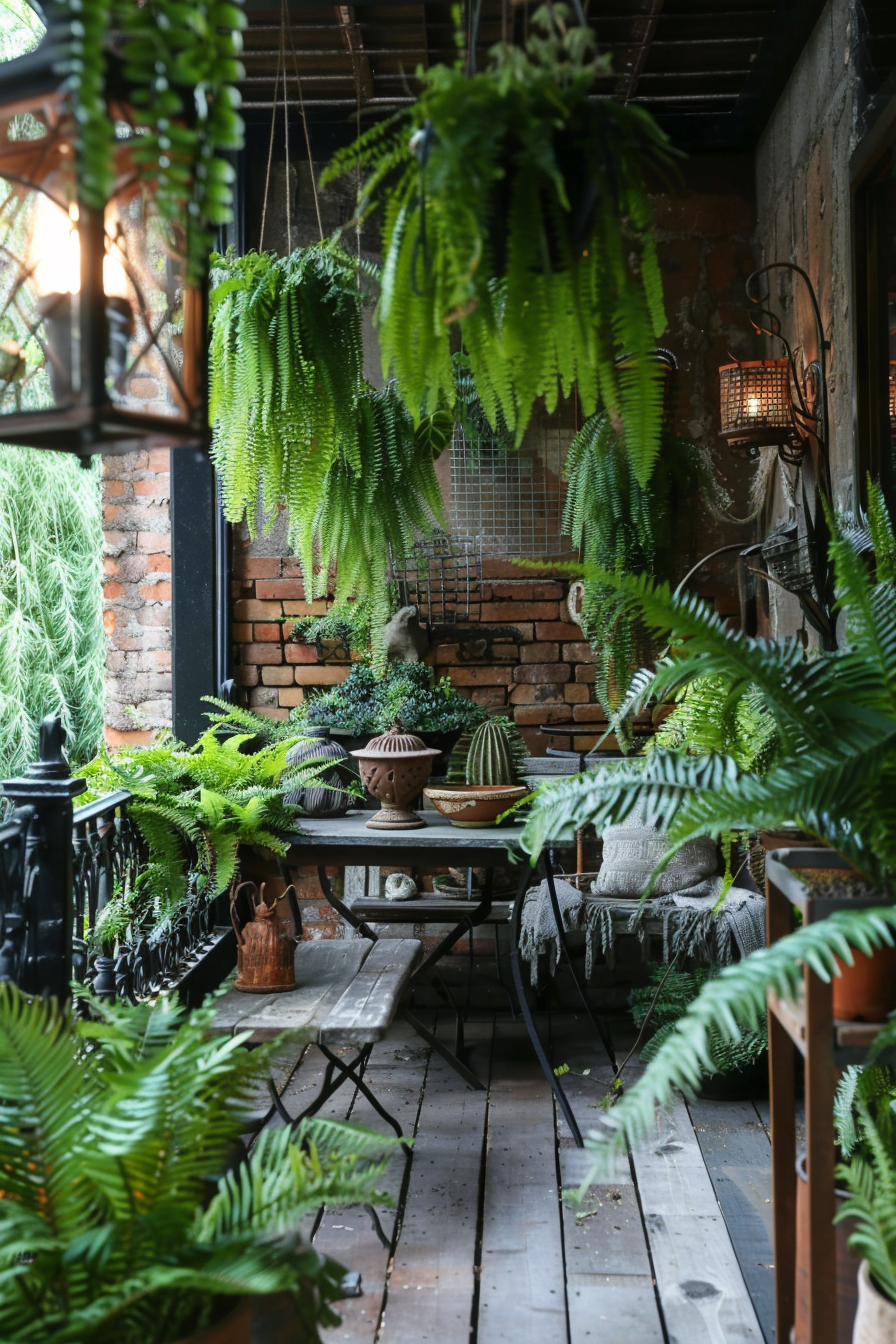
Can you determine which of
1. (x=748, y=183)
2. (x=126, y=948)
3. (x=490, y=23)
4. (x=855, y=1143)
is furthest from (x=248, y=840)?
(x=748, y=183)

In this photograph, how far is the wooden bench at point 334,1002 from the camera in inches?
90.6

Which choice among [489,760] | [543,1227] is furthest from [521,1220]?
[489,760]

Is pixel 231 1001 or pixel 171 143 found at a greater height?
pixel 171 143

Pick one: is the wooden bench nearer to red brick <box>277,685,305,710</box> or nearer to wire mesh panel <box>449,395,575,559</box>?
red brick <box>277,685,305,710</box>

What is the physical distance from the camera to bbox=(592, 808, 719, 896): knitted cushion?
325 cm

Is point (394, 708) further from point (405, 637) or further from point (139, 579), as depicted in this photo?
point (139, 579)

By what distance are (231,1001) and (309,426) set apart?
3.90 feet

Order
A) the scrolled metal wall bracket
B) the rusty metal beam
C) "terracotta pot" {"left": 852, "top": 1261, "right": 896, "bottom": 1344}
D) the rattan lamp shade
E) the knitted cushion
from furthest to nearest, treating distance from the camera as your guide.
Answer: the rusty metal beam → the knitted cushion → the rattan lamp shade → the scrolled metal wall bracket → "terracotta pot" {"left": 852, "top": 1261, "right": 896, "bottom": 1344}

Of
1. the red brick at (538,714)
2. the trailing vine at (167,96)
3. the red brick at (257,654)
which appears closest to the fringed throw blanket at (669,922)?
the red brick at (538,714)

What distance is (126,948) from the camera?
2.60 meters

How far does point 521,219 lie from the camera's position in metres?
1.17

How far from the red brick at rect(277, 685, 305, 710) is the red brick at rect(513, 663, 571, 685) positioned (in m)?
0.72

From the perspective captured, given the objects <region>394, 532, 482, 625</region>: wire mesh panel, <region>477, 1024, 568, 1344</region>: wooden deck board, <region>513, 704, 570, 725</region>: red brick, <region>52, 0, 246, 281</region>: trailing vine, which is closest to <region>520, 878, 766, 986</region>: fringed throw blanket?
<region>477, 1024, 568, 1344</region>: wooden deck board

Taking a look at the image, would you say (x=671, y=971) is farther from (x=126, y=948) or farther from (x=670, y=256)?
(x=670, y=256)
